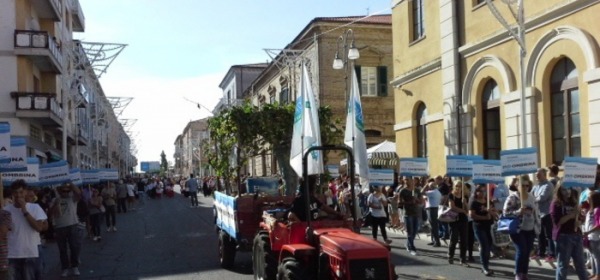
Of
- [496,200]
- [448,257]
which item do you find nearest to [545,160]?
[496,200]

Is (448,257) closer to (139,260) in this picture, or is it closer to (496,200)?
(496,200)

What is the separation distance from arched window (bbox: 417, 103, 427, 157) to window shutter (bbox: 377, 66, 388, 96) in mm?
12984

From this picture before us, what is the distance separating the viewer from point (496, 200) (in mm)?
16359

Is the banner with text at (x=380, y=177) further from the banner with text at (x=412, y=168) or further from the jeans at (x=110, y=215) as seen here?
the jeans at (x=110, y=215)

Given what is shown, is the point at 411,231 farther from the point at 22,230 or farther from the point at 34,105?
the point at 34,105

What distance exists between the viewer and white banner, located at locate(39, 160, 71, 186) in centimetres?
1823

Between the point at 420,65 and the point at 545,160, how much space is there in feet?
26.3

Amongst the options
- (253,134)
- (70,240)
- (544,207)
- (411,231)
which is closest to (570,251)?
(544,207)

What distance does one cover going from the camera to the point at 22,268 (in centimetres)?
968

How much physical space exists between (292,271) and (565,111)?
37.5 feet

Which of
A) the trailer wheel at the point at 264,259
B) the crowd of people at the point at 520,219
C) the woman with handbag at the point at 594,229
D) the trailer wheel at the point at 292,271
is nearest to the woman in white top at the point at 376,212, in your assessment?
the crowd of people at the point at 520,219

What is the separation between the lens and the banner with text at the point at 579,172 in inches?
508

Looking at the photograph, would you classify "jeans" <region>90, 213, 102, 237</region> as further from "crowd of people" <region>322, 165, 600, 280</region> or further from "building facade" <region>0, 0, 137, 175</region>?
"building facade" <region>0, 0, 137, 175</region>

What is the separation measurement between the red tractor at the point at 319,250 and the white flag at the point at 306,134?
67 centimetres
